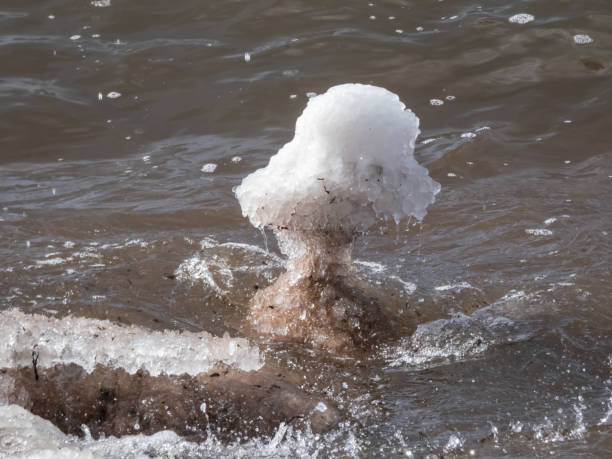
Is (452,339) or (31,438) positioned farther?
(452,339)

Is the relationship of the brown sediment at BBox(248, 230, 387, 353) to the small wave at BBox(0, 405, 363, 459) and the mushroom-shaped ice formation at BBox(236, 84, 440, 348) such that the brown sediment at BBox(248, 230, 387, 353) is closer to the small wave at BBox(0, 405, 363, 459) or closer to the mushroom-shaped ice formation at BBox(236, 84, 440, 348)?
the mushroom-shaped ice formation at BBox(236, 84, 440, 348)

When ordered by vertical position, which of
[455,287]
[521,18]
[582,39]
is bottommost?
[455,287]

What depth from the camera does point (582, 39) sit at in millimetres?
7754

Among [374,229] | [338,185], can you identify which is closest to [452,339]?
[338,185]

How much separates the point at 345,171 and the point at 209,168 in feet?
9.88

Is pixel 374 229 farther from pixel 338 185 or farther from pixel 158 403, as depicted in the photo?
A: pixel 158 403

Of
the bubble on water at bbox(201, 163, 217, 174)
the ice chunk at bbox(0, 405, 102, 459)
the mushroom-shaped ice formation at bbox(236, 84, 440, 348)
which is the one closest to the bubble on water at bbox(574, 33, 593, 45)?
the bubble on water at bbox(201, 163, 217, 174)

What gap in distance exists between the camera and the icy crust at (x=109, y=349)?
290 cm

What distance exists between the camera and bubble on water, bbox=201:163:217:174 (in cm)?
613

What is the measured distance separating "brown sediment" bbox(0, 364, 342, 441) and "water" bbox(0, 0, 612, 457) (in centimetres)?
5

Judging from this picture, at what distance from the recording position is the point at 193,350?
3004 mm

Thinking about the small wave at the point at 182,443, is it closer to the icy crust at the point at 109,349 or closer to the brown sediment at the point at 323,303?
the icy crust at the point at 109,349

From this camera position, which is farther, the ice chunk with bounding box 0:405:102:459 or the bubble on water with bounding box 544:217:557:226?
the bubble on water with bounding box 544:217:557:226

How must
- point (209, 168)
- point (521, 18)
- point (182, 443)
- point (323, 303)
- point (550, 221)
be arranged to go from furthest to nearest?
point (521, 18), point (209, 168), point (550, 221), point (323, 303), point (182, 443)
